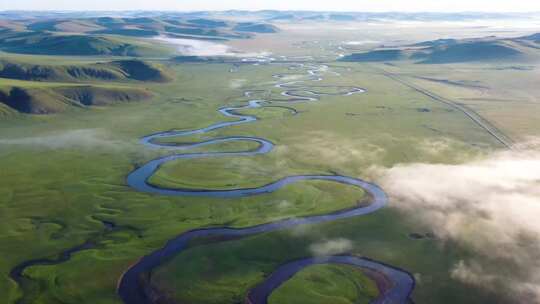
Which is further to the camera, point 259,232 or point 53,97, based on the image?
point 53,97

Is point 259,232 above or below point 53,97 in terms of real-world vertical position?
below

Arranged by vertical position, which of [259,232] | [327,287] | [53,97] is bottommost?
[327,287]

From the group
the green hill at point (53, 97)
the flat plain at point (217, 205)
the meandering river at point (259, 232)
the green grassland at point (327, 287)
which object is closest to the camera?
the green grassland at point (327, 287)

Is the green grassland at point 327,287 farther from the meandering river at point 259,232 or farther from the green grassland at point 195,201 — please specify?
the green grassland at point 195,201

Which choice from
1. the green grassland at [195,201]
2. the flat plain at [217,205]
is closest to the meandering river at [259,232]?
the flat plain at [217,205]

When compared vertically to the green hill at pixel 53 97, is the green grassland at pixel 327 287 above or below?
below

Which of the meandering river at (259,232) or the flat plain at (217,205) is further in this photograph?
the flat plain at (217,205)

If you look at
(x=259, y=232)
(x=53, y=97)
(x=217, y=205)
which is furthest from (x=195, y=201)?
(x=53, y=97)

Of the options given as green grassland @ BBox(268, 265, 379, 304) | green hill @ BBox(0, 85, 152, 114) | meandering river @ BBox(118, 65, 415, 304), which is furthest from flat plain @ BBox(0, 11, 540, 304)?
green hill @ BBox(0, 85, 152, 114)

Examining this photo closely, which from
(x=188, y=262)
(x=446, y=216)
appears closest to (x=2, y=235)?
(x=188, y=262)

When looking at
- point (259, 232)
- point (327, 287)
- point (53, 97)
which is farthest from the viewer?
point (53, 97)

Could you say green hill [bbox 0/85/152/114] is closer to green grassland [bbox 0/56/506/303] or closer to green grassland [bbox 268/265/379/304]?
green grassland [bbox 0/56/506/303]

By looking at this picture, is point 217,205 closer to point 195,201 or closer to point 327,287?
point 195,201
